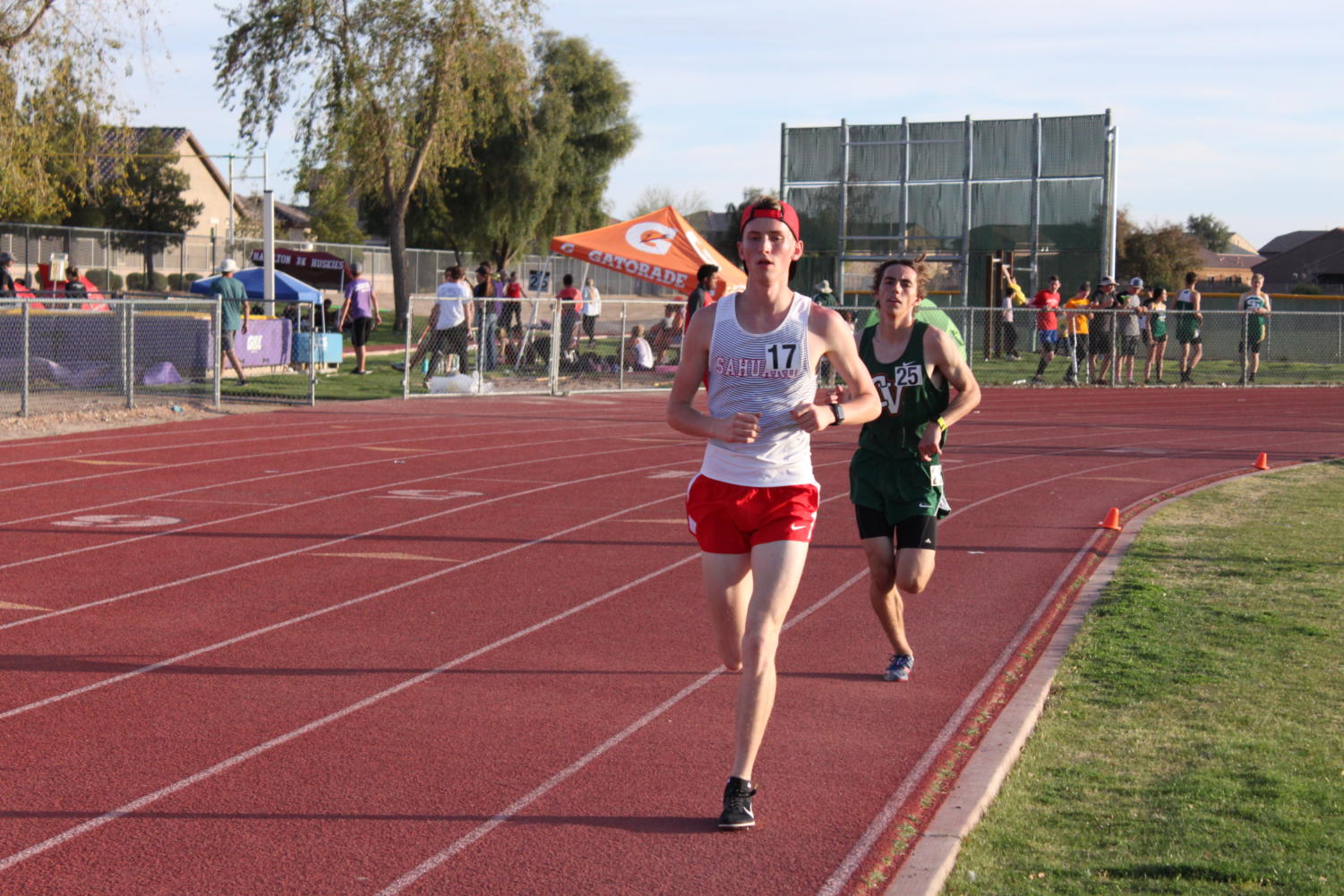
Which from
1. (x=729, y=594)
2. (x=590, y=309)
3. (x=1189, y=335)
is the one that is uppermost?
(x=590, y=309)

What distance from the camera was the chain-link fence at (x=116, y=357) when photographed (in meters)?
16.9

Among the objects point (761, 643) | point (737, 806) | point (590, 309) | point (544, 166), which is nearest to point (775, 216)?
point (761, 643)

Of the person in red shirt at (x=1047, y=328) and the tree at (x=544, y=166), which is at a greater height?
the tree at (x=544, y=166)

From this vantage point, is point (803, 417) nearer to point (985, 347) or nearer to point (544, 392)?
point (544, 392)

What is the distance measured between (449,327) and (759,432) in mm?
17367

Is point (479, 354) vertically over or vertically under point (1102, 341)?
under

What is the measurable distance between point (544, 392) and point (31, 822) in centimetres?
1827

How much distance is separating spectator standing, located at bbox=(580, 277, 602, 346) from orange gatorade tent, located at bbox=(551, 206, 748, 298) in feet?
→ 2.15

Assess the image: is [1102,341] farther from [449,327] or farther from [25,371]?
[25,371]

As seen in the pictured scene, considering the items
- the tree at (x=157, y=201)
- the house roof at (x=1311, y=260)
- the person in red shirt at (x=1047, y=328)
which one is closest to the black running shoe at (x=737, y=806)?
the person in red shirt at (x=1047, y=328)

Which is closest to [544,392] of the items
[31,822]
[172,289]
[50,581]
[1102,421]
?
[1102,421]

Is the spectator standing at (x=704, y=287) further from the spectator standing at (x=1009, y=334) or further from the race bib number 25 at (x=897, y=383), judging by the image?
the spectator standing at (x=1009, y=334)

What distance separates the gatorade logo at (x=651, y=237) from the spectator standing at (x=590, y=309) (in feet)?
3.61

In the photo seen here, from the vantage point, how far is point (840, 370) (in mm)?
4812
